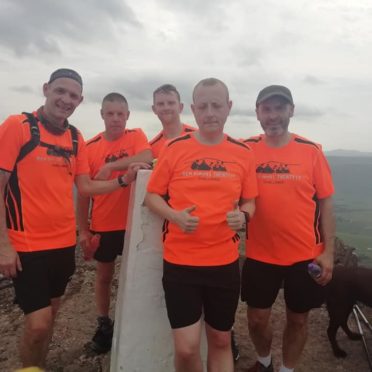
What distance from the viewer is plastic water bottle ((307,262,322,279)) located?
3.44 metres

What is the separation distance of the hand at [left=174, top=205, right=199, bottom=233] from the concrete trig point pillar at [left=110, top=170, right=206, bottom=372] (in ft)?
2.09

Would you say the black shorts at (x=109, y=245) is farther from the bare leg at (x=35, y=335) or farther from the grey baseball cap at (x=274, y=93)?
the grey baseball cap at (x=274, y=93)

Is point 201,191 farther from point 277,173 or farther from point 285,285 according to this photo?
point 285,285

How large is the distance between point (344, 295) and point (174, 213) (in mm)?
2941

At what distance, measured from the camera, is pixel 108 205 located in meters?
4.39

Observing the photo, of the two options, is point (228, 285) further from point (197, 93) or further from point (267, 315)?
point (197, 93)

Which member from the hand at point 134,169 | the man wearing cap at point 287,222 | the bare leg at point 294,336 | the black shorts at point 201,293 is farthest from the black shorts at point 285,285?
the hand at point 134,169

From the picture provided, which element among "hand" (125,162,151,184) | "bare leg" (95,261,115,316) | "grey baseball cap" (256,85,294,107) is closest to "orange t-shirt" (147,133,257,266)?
"hand" (125,162,151,184)

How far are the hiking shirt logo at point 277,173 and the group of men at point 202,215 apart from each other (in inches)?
0.4

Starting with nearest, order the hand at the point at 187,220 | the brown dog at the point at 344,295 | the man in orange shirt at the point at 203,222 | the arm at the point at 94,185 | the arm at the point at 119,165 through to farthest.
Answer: the hand at the point at 187,220, the man in orange shirt at the point at 203,222, the arm at the point at 94,185, the arm at the point at 119,165, the brown dog at the point at 344,295

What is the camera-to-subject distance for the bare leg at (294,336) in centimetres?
371

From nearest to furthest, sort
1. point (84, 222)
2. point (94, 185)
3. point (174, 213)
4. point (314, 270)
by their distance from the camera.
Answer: point (174, 213) → point (314, 270) → point (94, 185) → point (84, 222)

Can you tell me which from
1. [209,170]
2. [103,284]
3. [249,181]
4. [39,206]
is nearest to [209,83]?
[209,170]

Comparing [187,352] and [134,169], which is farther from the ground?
[134,169]
